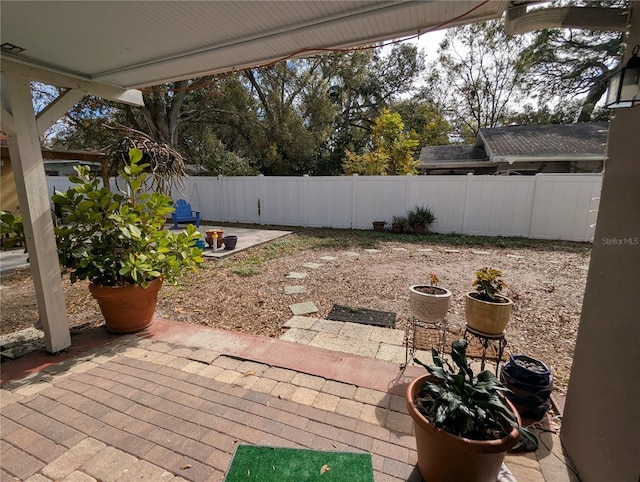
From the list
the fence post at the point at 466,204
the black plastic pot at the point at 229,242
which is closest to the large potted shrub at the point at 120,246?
the black plastic pot at the point at 229,242

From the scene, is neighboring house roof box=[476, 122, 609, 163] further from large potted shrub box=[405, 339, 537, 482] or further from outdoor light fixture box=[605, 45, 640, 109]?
large potted shrub box=[405, 339, 537, 482]

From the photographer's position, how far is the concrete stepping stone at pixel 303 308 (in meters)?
3.57

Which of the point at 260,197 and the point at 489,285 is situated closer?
the point at 489,285

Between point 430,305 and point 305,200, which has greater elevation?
point 305,200

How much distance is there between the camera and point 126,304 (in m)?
2.76

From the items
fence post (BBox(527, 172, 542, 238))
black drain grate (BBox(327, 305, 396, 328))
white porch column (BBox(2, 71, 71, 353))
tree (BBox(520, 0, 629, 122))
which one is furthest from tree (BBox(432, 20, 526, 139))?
white porch column (BBox(2, 71, 71, 353))

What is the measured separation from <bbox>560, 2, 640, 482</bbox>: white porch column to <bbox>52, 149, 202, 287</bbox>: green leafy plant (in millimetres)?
3045

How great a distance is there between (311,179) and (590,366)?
8652 millimetres

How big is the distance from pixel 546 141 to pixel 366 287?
10.7 metres

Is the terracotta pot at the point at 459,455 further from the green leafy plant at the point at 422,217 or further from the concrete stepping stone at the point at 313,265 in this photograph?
the green leafy plant at the point at 422,217

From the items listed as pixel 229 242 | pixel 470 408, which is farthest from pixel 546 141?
pixel 470 408

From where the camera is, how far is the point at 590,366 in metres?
1.48

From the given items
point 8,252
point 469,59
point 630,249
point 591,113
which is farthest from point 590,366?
point 469,59

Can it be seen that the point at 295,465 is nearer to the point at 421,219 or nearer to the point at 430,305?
the point at 430,305
